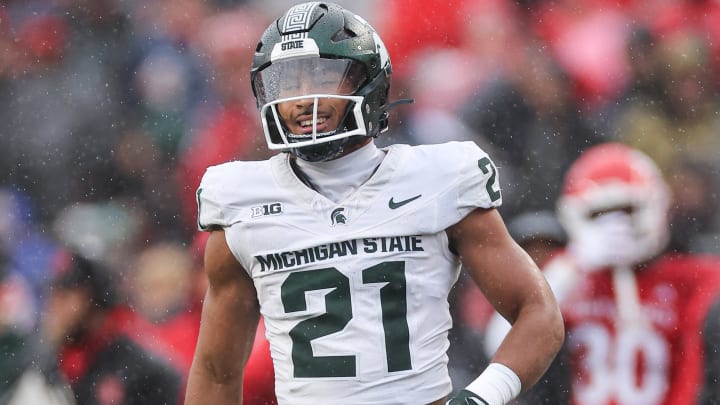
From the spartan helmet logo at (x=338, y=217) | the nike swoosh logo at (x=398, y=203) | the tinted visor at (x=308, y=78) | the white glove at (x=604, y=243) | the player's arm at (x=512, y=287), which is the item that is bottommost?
the white glove at (x=604, y=243)

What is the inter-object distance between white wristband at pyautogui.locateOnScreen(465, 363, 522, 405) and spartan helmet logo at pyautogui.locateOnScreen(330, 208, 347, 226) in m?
0.37

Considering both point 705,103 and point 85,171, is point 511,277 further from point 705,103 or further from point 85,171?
point 85,171

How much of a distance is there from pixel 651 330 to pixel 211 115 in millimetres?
1537

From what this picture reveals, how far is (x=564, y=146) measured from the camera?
385 cm

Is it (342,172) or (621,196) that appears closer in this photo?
(342,172)

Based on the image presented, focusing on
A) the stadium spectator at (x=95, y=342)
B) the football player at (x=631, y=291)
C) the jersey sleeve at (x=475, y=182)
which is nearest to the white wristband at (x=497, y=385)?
the jersey sleeve at (x=475, y=182)

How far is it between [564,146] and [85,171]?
5.10 feet

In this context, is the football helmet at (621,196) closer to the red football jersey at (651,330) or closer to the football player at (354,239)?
the red football jersey at (651,330)

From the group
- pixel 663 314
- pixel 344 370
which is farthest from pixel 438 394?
pixel 663 314

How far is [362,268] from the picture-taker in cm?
218

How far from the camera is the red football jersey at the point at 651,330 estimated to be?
3.79 metres

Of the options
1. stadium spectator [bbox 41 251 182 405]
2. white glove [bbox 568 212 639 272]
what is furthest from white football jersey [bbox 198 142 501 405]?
stadium spectator [bbox 41 251 182 405]

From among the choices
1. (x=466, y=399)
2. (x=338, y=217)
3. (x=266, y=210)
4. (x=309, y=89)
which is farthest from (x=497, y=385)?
(x=309, y=89)

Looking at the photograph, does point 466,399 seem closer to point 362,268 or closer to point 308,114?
point 362,268
